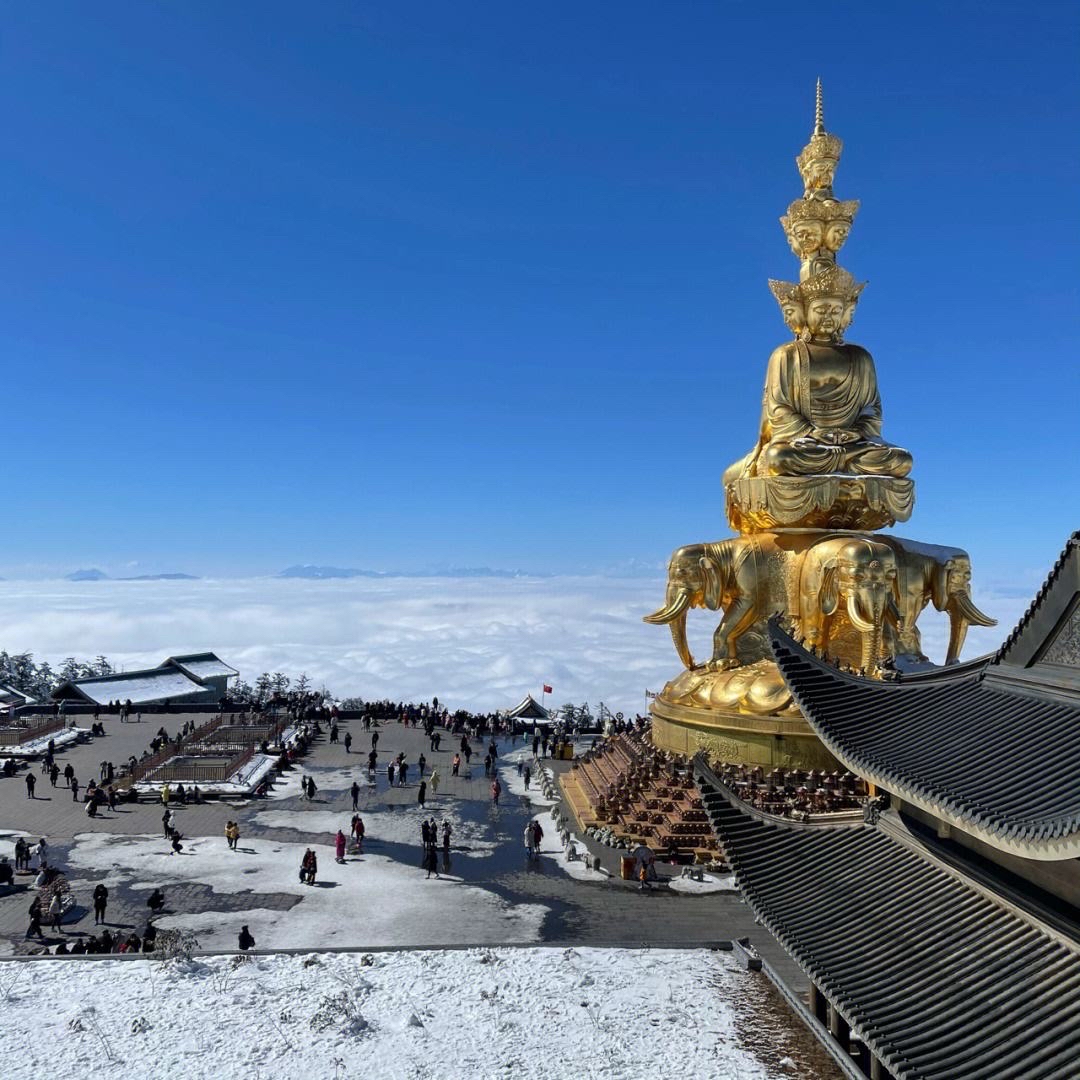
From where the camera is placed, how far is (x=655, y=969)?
43.9 ft

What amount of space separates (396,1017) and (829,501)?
1809cm

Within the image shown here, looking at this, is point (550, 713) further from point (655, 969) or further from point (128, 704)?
point (655, 969)

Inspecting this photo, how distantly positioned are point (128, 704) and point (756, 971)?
34780mm

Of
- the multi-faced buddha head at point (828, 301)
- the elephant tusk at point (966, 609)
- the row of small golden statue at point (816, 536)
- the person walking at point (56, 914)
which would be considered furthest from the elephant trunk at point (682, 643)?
the person walking at point (56, 914)

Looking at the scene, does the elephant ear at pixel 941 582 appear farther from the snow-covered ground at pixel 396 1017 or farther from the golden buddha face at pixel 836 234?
the snow-covered ground at pixel 396 1017

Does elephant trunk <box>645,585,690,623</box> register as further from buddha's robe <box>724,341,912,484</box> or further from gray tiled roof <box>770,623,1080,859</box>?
gray tiled roof <box>770,623,1080,859</box>

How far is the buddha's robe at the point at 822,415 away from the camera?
25.6 meters

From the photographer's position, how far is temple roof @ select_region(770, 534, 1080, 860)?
7.01m

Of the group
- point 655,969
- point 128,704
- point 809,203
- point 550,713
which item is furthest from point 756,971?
point 128,704

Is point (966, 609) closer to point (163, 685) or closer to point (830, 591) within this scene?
point (830, 591)

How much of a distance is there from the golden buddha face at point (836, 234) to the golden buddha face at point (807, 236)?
17 cm

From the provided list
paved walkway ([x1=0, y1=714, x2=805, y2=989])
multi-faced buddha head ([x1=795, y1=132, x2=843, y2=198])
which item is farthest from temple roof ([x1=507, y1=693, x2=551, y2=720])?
multi-faced buddha head ([x1=795, y1=132, x2=843, y2=198])

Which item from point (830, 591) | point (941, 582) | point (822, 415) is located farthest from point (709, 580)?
point (941, 582)

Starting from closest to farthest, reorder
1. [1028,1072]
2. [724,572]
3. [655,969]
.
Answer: [1028,1072] → [655,969] → [724,572]
